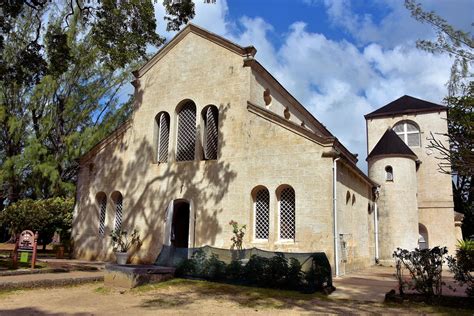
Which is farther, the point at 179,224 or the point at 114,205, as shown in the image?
the point at 114,205

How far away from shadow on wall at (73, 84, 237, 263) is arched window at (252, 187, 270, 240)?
136 cm

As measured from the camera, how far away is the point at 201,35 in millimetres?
19969

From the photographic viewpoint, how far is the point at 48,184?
90.4 ft

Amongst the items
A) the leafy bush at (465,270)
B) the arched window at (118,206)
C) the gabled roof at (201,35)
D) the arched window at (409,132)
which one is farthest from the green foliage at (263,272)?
the arched window at (409,132)

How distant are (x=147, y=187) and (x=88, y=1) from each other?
881 centimetres

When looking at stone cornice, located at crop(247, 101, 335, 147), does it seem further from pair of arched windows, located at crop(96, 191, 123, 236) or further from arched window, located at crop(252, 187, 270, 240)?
pair of arched windows, located at crop(96, 191, 123, 236)

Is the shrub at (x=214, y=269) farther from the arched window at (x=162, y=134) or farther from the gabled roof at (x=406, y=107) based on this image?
the gabled roof at (x=406, y=107)

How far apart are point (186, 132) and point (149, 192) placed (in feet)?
11.3

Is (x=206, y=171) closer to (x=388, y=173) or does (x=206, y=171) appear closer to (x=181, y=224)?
(x=181, y=224)

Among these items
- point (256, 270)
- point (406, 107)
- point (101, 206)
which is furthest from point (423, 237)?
point (101, 206)

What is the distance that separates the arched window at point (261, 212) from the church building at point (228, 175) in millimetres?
44

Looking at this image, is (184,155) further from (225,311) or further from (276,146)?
(225,311)

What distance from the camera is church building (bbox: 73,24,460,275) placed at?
1591 cm

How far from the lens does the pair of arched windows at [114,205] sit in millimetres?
20777
